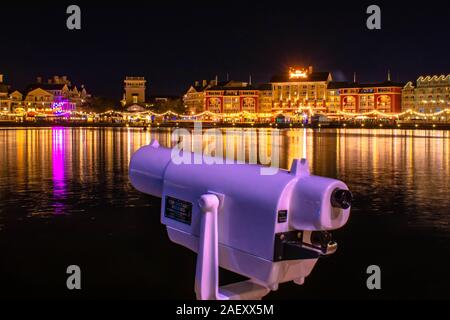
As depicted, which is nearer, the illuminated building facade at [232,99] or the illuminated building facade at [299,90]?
the illuminated building facade at [299,90]

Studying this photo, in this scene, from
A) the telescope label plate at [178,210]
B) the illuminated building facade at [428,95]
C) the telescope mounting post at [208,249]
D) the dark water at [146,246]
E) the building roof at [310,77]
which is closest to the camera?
the telescope mounting post at [208,249]

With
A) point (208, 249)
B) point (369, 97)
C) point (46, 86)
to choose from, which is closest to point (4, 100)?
point (46, 86)

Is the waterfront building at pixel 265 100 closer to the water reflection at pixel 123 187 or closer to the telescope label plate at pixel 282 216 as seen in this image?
the water reflection at pixel 123 187

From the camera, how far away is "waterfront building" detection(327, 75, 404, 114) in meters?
161

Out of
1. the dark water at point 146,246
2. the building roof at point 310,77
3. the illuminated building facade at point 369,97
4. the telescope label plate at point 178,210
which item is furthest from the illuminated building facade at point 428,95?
the telescope label plate at point 178,210

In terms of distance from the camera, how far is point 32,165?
997 inches

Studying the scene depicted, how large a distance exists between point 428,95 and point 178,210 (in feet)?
548

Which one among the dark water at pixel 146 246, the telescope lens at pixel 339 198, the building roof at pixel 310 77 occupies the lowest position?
→ the dark water at pixel 146 246

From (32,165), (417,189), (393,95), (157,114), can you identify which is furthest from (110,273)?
(157,114)

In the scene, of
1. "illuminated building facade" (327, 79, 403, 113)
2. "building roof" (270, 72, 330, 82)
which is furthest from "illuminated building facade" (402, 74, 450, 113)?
"building roof" (270, 72, 330, 82)

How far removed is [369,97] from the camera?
16112 centimetres

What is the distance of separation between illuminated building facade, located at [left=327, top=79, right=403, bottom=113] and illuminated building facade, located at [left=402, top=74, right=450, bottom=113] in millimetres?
2433

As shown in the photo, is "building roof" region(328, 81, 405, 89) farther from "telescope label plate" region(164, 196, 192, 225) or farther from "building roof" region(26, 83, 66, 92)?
"telescope label plate" region(164, 196, 192, 225)

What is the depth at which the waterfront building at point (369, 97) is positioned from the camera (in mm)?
161125
